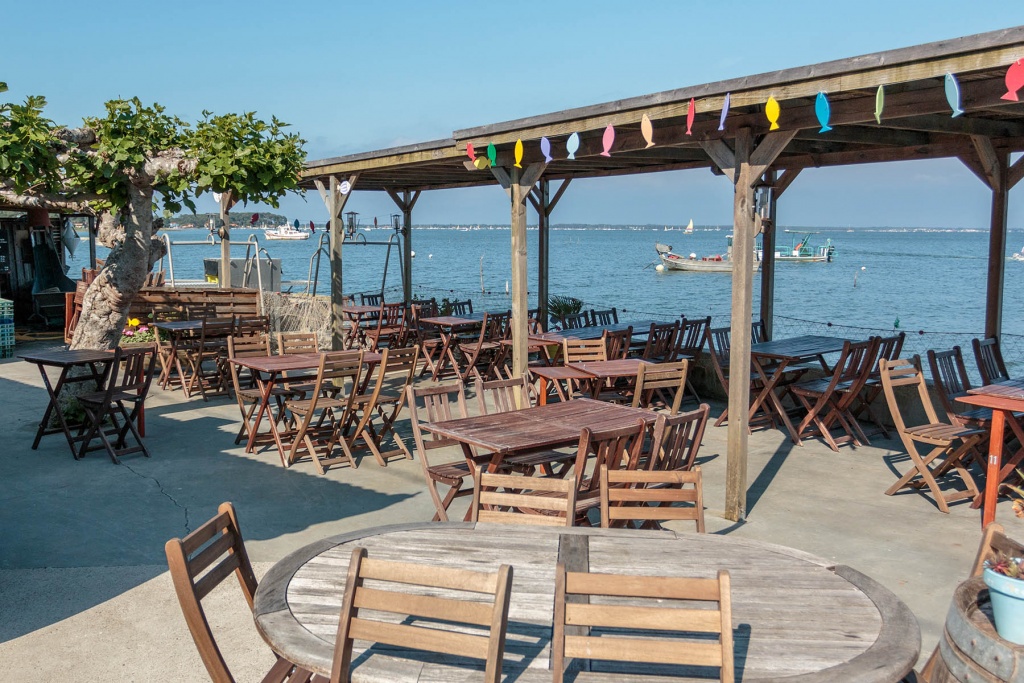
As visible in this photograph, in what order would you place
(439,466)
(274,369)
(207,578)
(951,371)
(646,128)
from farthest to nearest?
(951,371) < (274,369) < (646,128) < (439,466) < (207,578)

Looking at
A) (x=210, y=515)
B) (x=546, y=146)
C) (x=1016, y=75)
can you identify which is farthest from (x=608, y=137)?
(x=210, y=515)

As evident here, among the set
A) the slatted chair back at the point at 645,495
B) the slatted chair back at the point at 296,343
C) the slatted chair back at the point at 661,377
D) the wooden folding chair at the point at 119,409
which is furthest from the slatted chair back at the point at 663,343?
the slatted chair back at the point at 645,495

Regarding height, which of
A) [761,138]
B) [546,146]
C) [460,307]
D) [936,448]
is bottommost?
[936,448]

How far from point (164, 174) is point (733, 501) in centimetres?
559

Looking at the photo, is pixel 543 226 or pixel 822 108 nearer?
pixel 822 108

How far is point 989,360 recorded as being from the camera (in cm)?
710

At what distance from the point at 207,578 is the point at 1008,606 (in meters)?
2.21

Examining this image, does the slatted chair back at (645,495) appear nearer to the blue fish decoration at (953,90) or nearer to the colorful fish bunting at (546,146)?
the blue fish decoration at (953,90)

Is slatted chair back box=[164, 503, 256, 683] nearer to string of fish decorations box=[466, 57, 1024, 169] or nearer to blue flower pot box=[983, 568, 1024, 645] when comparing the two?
blue flower pot box=[983, 568, 1024, 645]

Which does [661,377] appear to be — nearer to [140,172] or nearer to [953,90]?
[953,90]

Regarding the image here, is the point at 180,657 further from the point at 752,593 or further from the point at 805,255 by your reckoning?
the point at 805,255

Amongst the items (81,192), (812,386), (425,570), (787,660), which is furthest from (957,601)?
(81,192)

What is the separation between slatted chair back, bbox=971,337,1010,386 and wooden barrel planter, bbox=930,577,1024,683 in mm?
4817

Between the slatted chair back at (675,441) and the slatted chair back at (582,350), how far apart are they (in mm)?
2913
